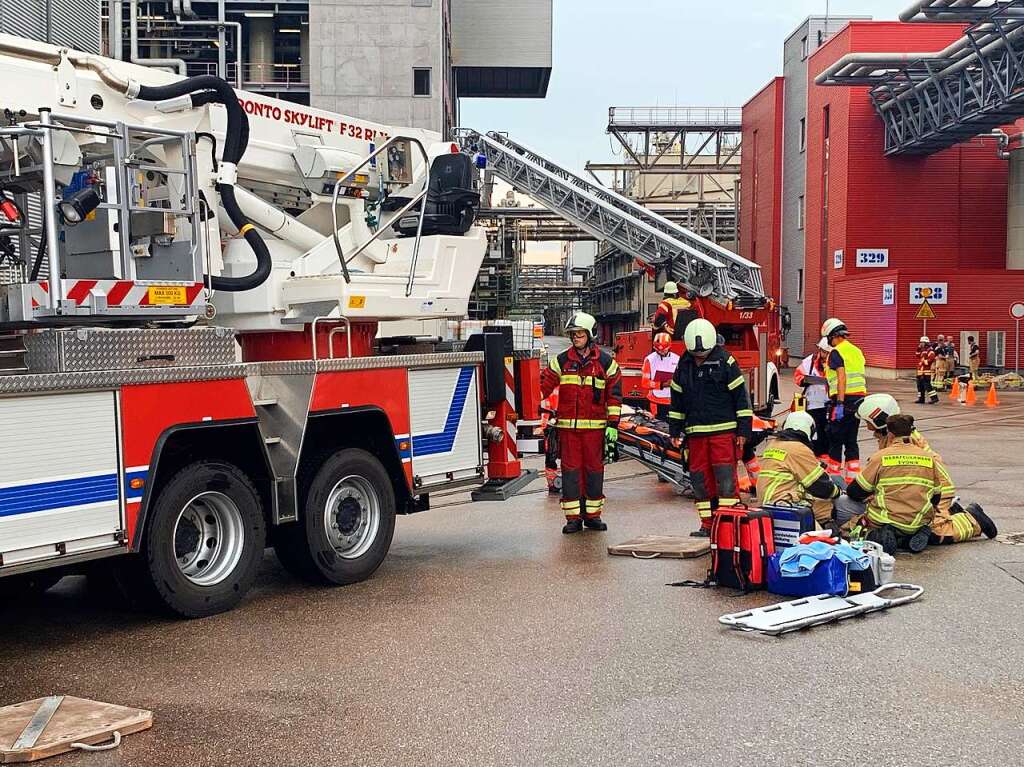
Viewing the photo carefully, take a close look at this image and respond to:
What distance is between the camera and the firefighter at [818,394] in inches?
473

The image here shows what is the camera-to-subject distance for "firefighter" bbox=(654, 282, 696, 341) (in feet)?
49.9

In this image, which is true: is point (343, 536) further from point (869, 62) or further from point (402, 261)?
point (869, 62)

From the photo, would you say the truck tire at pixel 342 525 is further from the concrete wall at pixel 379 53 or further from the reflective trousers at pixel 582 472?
the concrete wall at pixel 379 53

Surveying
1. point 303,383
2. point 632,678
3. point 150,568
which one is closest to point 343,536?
point 303,383

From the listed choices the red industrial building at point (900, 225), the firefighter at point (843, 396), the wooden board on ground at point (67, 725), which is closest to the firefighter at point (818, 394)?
the firefighter at point (843, 396)

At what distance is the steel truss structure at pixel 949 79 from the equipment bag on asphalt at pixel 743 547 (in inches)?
867

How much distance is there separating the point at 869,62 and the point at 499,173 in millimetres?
11021

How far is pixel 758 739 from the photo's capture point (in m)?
4.65

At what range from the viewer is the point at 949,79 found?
108ft

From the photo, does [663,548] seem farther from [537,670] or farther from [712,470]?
[537,670]

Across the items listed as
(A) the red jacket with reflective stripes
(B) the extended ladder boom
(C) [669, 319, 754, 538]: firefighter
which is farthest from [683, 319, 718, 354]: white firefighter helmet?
(B) the extended ladder boom

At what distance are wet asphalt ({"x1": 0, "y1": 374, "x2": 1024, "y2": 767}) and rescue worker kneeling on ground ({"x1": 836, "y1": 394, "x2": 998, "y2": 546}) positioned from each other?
1.10 feet

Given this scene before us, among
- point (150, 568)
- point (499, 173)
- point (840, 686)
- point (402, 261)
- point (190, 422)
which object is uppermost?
point (499, 173)

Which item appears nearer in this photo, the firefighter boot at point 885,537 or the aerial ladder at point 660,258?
the firefighter boot at point 885,537
